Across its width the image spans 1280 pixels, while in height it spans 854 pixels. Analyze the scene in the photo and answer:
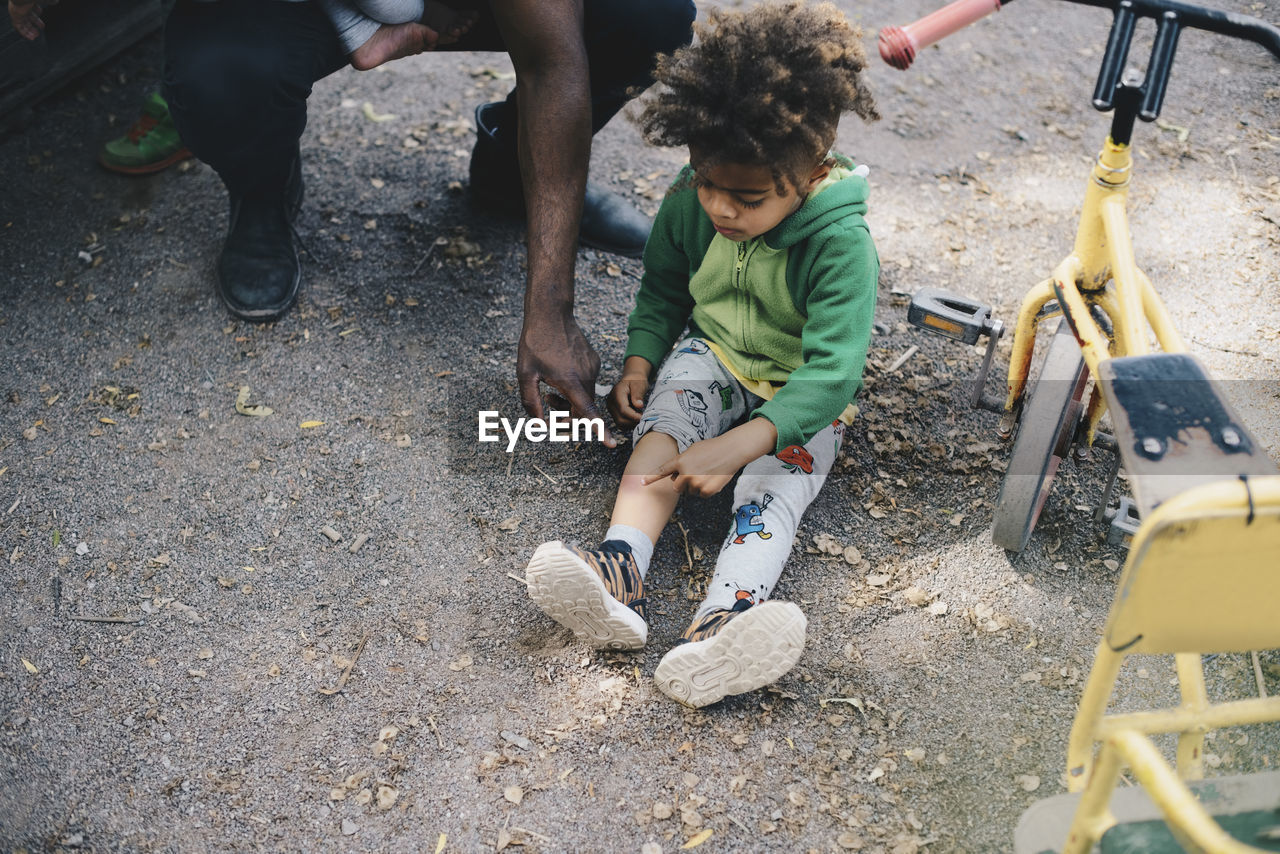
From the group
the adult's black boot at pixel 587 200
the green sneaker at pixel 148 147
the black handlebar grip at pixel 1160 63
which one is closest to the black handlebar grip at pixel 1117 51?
the black handlebar grip at pixel 1160 63

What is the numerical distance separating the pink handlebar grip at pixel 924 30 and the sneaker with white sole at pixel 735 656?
96cm

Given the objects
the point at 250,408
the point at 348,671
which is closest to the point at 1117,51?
the point at 348,671

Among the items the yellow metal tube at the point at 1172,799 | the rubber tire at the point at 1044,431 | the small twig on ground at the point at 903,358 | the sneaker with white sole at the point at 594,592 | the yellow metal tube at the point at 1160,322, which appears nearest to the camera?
the yellow metal tube at the point at 1172,799

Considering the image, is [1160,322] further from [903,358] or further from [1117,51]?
[903,358]

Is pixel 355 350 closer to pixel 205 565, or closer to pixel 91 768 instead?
pixel 205 565

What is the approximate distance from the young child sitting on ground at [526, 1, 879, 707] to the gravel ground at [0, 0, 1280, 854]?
0.53ft

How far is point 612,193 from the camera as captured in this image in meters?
3.08

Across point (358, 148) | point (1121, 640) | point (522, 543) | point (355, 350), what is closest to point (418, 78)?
point (358, 148)

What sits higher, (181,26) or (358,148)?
(181,26)

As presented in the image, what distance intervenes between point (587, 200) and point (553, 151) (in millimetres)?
667

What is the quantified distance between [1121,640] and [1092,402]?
982 mm

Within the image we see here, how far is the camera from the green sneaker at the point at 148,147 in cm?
323

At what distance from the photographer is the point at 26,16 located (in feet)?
7.81

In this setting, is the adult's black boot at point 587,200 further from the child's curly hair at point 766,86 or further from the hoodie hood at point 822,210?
the child's curly hair at point 766,86
